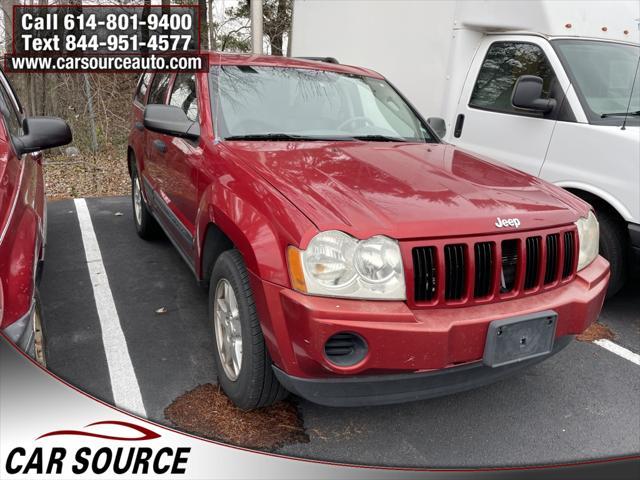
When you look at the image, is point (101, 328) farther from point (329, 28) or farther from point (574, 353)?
point (329, 28)

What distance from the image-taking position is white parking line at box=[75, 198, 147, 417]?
279 centimetres

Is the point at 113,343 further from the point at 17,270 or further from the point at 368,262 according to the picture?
the point at 368,262

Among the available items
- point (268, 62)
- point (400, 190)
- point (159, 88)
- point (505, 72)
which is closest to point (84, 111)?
point (159, 88)

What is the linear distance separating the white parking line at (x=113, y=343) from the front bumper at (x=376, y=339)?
83 centimetres

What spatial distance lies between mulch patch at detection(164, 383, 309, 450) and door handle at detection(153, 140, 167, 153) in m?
1.85

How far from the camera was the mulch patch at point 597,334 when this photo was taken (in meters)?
3.72

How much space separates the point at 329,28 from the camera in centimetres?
603

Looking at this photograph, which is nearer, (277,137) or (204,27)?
(277,137)

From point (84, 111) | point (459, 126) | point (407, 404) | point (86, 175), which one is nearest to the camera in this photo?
point (407, 404)

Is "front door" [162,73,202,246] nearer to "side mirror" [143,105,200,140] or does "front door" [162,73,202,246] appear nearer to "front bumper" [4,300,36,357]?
"side mirror" [143,105,200,140]

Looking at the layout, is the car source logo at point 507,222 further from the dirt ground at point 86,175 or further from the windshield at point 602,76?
the dirt ground at point 86,175

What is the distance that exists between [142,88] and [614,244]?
4392 millimetres

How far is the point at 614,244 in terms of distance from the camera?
3.87m

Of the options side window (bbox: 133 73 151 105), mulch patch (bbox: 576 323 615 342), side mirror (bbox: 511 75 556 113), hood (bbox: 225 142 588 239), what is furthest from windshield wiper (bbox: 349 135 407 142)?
side window (bbox: 133 73 151 105)
